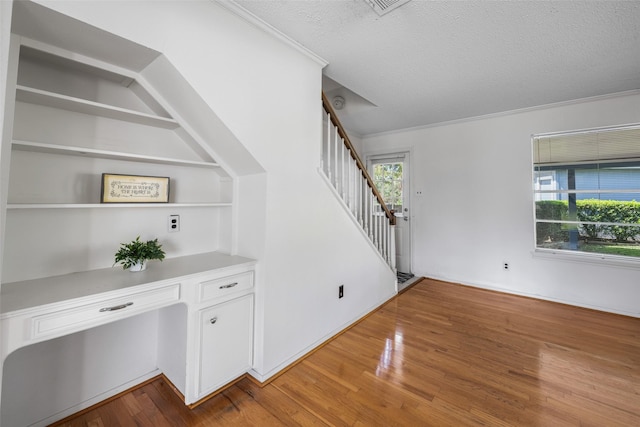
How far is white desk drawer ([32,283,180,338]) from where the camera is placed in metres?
1.08

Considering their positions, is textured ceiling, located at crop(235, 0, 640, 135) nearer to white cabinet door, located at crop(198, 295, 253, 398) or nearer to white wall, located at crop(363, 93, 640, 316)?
white wall, located at crop(363, 93, 640, 316)

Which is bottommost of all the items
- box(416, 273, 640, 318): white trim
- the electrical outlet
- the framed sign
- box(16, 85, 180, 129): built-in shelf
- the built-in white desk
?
box(416, 273, 640, 318): white trim

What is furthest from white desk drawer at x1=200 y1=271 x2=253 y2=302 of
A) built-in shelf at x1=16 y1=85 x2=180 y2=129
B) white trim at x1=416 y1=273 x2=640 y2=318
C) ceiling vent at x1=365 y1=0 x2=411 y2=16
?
white trim at x1=416 y1=273 x2=640 y2=318

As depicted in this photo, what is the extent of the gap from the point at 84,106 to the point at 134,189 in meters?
0.49

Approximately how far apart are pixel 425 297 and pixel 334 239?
5.76 ft

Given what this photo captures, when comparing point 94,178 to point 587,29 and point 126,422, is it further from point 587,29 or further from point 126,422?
point 587,29

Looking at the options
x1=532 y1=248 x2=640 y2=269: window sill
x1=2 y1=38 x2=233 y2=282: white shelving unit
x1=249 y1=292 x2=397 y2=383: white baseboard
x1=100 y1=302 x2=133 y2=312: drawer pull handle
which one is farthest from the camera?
x1=532 y1=248 x2=640 y2=269: window sill

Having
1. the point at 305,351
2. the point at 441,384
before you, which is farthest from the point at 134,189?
the point at 441,384

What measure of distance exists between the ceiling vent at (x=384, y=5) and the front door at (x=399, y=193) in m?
2.82

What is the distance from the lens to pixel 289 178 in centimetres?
195

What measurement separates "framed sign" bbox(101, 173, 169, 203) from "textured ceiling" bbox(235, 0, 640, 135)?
1.23 meters

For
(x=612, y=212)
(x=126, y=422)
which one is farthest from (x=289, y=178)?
(x=612, y=212)

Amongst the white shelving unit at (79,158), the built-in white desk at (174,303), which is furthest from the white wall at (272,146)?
the white shelving unit at (79,158)

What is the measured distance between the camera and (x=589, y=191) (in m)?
3.01
